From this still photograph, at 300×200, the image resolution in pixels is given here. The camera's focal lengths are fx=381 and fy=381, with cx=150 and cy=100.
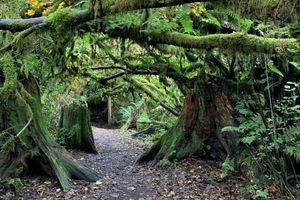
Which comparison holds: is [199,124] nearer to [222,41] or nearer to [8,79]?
[222,41]

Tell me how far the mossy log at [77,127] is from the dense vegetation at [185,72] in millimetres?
443

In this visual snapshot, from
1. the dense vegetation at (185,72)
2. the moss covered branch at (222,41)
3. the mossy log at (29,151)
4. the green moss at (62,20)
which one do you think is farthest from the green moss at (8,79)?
the mossy log at (29,151)

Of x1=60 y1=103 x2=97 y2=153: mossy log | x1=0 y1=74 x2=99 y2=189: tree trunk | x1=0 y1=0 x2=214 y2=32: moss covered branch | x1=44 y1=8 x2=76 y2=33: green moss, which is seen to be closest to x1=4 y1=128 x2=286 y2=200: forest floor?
x1=0 y1=74 x2=99 y2=189: tree trunk

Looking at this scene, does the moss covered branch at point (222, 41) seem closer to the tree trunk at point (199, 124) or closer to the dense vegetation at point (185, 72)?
the dense vegetation at point (185, 72)

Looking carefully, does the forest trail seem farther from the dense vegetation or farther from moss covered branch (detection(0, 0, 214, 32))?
moss covered branch (detection(0, 0, 214, 32))

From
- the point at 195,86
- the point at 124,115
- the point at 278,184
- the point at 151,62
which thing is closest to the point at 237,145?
the point at 278,184

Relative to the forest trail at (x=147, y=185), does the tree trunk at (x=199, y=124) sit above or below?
above

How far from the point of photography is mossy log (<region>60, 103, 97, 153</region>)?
42.6 ft

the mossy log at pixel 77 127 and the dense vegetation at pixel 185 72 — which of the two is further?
the mossy log at pixel 77 127

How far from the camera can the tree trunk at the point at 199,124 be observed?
370 inches

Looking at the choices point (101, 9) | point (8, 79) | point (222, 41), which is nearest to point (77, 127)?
point (222, 41)

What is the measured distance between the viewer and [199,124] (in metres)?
9.73

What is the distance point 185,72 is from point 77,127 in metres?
4.87

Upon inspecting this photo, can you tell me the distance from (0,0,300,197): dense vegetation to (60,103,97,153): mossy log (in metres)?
0.44
